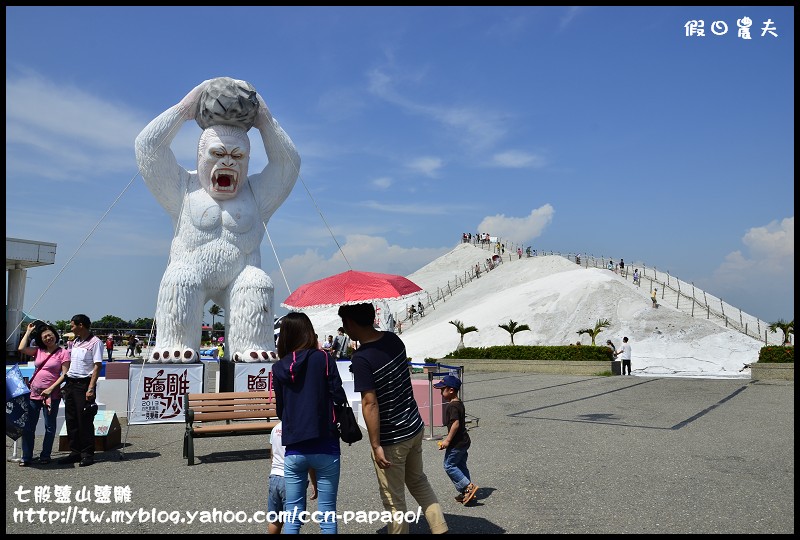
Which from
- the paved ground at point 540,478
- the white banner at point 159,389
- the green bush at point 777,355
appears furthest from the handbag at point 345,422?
the green bush at point 777,355

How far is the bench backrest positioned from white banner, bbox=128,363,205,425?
6.03 ft

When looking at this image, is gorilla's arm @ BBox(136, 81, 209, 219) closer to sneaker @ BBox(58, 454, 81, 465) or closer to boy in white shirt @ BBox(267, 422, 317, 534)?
sneaker @ BBox(58, 454, 81, 465)

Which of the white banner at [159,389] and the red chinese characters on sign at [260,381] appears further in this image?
the red chinese characters on sign at [260,381]

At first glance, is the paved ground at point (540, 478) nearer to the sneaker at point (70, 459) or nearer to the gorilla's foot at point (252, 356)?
the sneaker at point (70, 459)

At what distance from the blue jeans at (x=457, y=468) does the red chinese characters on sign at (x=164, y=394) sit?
5.00 metres

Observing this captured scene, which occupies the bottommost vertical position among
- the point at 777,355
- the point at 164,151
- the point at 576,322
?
the point at 777,355

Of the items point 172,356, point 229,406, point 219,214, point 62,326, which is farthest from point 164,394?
point 62,326

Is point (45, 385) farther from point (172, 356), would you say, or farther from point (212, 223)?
point (212, 223)

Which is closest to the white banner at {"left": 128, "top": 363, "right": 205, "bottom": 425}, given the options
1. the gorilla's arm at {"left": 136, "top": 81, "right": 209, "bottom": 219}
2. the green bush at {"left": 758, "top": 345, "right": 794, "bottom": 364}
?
the gorilla's arm at {"left": 136, "top": 81, "right": 209, "bottom": 219}

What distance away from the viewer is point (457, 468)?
5.08m

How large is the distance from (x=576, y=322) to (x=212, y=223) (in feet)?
68.9

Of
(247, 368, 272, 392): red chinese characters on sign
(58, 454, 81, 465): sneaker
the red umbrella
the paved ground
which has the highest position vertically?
the red umbrella

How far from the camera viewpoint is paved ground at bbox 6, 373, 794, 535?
4547mm

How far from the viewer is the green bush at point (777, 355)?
55.1 ft
